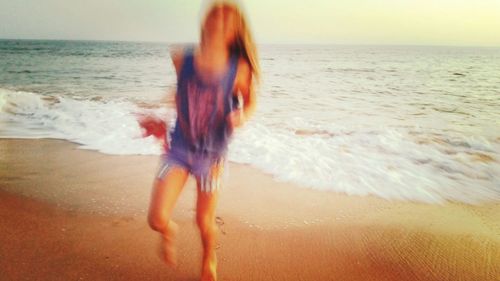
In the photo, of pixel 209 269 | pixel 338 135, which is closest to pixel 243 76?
pixel 209 269

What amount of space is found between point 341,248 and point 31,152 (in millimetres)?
4881

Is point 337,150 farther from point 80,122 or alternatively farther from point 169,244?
point 80,122

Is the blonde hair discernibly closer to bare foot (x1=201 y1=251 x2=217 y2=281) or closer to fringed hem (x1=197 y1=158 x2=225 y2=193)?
fringed hem (x1=197 y1=158 x2=225 y2=193)

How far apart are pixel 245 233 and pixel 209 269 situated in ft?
2.79

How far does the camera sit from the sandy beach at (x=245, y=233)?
2.86 metres

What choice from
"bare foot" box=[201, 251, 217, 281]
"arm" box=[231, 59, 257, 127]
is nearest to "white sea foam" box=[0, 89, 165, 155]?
"bare foot" box=[201, 251, 217, 281]

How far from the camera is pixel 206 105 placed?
89.6 inches

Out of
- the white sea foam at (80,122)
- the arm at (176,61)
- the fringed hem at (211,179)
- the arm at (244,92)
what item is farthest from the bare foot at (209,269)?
the white sea foam at (80,122)

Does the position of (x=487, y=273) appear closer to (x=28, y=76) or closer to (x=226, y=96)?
(x=226, y=96)

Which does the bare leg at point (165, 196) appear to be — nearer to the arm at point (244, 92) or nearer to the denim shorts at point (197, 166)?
the denim shorts at point (197, 166)

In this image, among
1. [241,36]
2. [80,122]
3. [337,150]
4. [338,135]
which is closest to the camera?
[241,36]

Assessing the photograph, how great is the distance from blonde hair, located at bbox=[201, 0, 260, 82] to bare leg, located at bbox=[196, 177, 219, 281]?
873 millimetres

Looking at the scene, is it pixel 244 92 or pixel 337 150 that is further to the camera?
pixel 337 150

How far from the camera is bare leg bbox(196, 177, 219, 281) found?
2.38 metres
